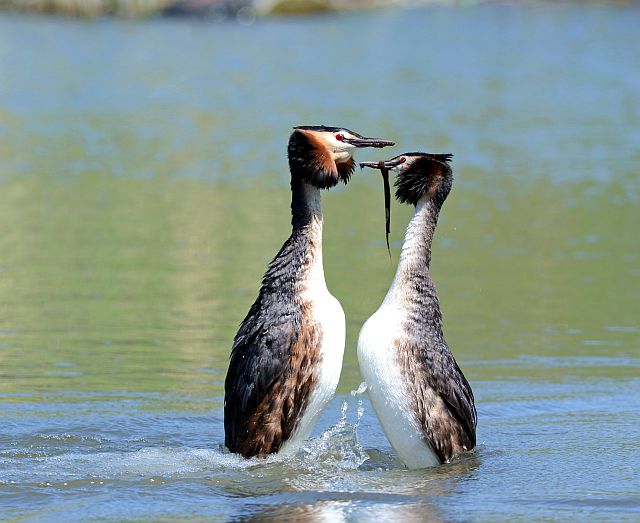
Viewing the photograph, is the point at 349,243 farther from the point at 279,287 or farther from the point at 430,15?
the point at 430,15

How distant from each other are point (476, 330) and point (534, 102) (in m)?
19.5

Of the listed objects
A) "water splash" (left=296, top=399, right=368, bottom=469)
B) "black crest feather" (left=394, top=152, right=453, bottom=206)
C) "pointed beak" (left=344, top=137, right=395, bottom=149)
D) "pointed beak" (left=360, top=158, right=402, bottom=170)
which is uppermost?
"pointed beak" (left=344, top=137, right=395, bottom=149)

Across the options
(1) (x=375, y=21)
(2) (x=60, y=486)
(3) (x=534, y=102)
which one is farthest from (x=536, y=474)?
(1) (x=375, y=21)

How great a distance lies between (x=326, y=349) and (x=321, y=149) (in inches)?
50.9

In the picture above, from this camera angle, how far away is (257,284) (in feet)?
46.8

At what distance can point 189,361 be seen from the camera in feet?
38.4

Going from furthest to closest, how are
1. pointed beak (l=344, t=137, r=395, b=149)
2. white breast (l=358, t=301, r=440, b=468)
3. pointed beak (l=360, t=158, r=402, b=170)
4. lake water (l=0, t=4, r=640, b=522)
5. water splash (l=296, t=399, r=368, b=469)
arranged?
1. water splash (l=296, t=399, r=368, b=469)
2. pointed beak (l=360, t=158, r=402, b=170)
3. pointed beak (l=344, t=137, r=395, b=149)
4. white breast (l=358, t=301, r=440, b=468)
5. lake water (l=0, t=4, r=640, b=522)

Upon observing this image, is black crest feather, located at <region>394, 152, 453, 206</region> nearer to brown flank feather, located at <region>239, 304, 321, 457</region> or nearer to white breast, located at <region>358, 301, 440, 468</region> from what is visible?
white breast, located at <region>358, 301, 440, 468</region>

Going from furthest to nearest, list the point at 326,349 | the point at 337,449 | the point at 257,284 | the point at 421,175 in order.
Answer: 1. the point at 257,284
2. the point at 337,449
3. the point at 421,175
4. the point at 326,349

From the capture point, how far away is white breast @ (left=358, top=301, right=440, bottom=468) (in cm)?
895

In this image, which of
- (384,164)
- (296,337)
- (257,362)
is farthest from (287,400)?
(384,164)

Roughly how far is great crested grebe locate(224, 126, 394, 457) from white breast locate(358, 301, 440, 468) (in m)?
0.19

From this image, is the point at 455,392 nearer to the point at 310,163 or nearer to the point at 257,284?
the point at 310,163

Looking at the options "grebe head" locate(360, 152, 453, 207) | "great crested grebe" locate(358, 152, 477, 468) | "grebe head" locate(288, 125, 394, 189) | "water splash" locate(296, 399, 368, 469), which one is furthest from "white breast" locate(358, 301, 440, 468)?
"grebe head" locate(288, 125, 394, 189)
